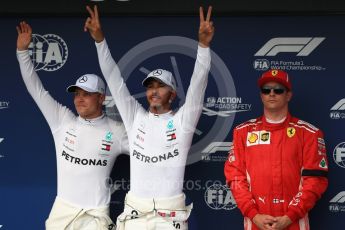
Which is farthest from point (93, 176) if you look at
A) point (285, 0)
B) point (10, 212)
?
point (285, 0)

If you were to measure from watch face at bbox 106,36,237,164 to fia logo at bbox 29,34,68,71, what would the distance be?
460 millimetres

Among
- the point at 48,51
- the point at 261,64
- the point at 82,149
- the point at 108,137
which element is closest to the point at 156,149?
the point at 108,137

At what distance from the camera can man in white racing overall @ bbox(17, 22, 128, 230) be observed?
3973mm

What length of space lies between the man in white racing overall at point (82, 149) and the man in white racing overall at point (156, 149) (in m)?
0.20

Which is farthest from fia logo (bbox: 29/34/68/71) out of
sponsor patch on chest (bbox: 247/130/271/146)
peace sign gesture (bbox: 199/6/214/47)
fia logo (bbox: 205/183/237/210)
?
sponsor patch on chest (bbox: 247/130/271/146)

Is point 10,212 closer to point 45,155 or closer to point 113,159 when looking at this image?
point 45,155

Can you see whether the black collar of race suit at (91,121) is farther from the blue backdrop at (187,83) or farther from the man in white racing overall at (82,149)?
the blue backdrop at (187,83)

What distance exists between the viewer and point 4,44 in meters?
4.59

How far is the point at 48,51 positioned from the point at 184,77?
108cm

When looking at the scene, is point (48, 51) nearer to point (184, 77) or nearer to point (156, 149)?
point (184, 77)

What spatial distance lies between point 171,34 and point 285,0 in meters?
0.87

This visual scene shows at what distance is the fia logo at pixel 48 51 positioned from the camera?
4.53m

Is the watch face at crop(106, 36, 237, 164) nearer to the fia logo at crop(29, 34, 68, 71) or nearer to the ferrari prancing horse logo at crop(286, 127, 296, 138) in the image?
the fia logo at crop(29, 34, 68, 71)

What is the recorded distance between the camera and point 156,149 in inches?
151
